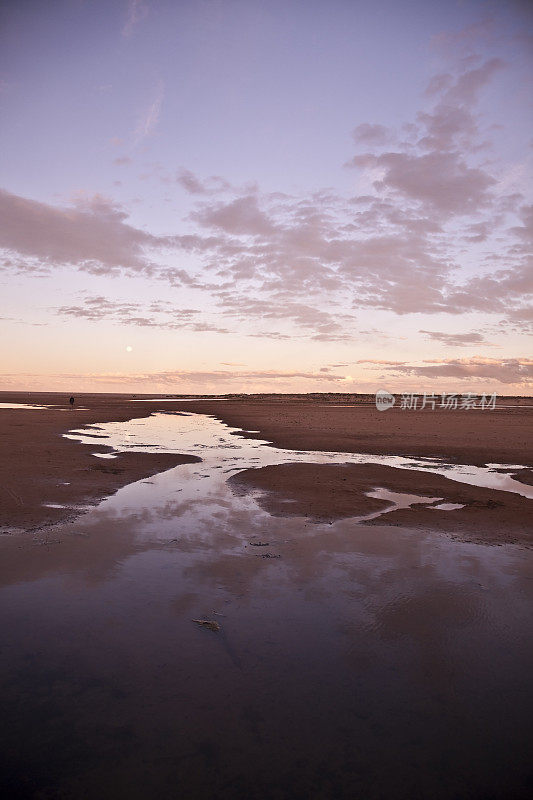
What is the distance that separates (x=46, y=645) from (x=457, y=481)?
15.2 m

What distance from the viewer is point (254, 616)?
7.11m

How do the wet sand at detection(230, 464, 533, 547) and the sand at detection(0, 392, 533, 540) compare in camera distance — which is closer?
the wet sand at detection(230, 464, 533, 547)

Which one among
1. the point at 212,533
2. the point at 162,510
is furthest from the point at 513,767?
the point at 162,510

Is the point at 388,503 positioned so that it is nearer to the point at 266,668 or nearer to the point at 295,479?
the point at 295,479

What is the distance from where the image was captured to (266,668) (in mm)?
5746

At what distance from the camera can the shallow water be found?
4.19 meters

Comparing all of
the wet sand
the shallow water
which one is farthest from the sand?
the shallow water

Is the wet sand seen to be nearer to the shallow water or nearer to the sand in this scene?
the sand

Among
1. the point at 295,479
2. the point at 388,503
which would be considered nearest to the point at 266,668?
the point at 388,503

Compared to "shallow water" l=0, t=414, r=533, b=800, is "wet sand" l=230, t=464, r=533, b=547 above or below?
above

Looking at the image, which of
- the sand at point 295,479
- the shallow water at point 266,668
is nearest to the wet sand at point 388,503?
the sand at point 295,479

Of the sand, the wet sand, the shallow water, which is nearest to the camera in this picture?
the shallow water

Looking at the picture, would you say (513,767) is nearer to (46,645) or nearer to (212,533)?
(46,645)

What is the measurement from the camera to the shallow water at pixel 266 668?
13.7 feet
